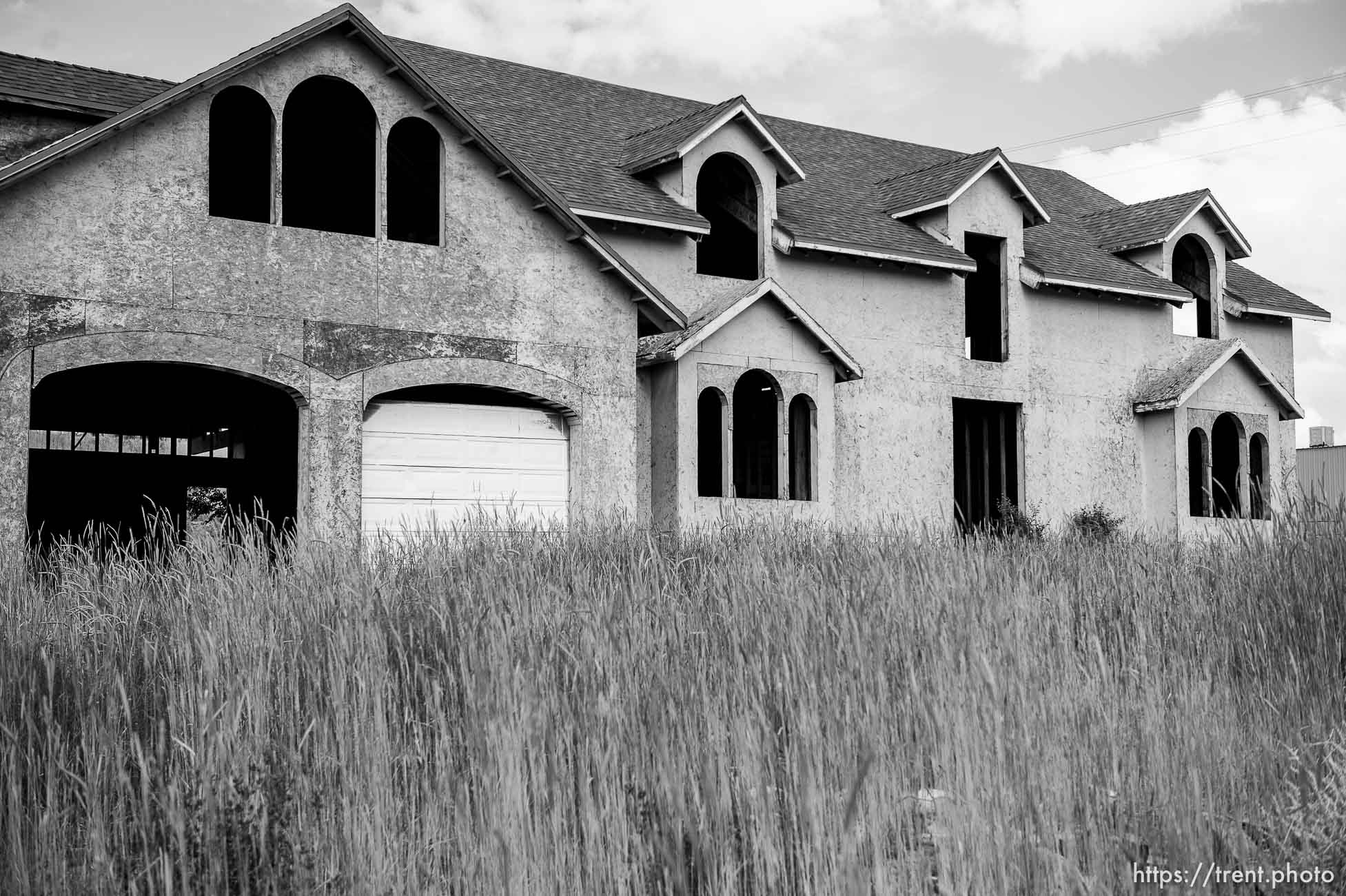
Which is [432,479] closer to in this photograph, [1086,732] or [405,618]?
[405,618]

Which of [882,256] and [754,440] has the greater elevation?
[882,256]

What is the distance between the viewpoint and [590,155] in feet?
67.7

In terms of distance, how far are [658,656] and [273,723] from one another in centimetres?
193

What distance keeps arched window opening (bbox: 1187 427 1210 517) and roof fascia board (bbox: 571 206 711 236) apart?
1114cm

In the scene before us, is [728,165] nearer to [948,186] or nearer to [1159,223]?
[948,186]

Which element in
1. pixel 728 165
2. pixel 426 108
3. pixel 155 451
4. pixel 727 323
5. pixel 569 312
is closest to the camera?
pixel 426 108

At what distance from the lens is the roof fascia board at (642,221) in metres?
18.2

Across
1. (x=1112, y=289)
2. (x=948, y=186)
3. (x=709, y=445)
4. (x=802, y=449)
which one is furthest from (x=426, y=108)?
(x=1112, y=289)

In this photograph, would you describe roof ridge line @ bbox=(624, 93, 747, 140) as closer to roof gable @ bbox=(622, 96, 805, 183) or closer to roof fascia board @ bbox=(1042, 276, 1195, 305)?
roof gable @ bbox=(622, 96, 805, 183)

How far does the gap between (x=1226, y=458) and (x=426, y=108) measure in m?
19.3

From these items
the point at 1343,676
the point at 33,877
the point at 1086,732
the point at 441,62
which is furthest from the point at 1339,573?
the point at 441,62

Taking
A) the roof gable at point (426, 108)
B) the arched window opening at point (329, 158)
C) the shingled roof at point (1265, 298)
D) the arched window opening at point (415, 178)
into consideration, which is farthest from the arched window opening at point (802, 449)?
the shingled roof at point (1265, 298)

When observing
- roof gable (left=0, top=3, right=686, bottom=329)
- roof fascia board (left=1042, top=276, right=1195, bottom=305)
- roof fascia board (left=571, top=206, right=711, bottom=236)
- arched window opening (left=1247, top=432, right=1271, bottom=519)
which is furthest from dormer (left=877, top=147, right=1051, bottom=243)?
roof gable (left=0, top=3, right=686, bottom=329)

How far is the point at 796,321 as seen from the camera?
63.5 feet
